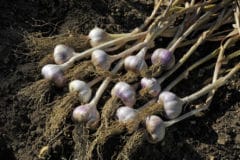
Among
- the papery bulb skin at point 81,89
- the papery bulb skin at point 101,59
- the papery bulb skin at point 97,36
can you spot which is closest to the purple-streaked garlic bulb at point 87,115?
the papery bulb skin at point 81,89

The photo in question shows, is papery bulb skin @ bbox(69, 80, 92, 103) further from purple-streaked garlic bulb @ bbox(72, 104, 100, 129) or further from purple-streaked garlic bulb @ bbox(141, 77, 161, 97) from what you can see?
purple-streaked garlic bulb @ bbox(141, 77, 161, 97)

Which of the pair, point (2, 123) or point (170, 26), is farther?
point (170, 26)

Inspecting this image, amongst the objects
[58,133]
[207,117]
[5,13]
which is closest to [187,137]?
[207,117]

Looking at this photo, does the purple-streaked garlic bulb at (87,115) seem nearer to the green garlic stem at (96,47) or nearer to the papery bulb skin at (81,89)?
the papery bulb skin at (81,89)

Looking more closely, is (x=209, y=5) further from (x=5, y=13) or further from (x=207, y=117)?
(x=5, y=13)

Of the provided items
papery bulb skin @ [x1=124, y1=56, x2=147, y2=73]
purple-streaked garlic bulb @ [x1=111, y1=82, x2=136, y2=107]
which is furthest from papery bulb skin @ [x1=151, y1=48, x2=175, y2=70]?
purple-streaked garlic bulb @ [x1=111, y1=82, x2=136, y2=107]

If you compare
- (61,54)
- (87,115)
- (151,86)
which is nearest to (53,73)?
(61,54)
